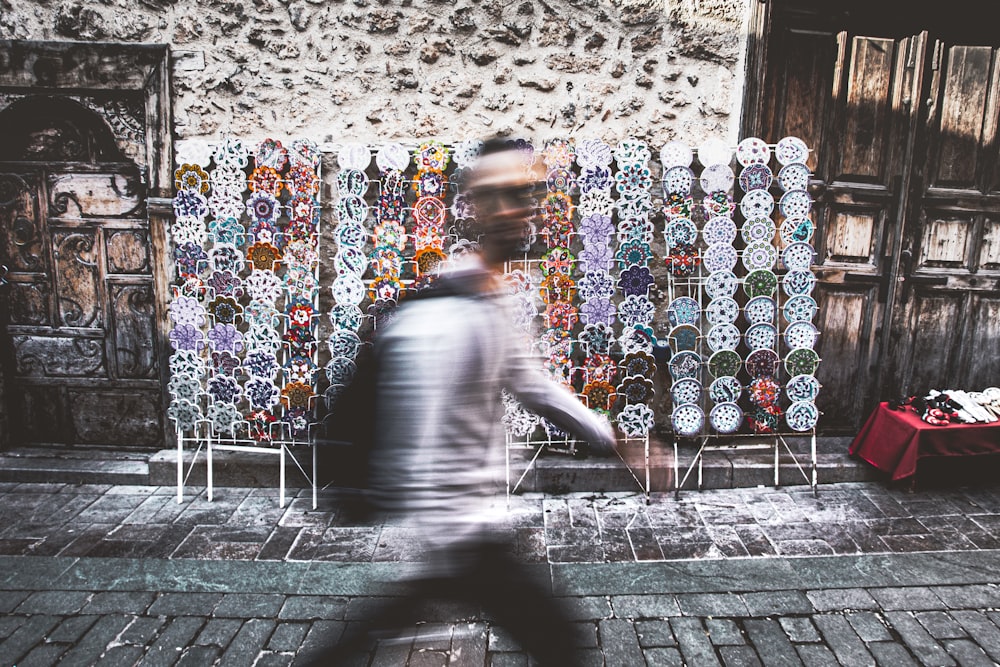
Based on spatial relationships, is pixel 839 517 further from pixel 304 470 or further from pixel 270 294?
pixel 270 294

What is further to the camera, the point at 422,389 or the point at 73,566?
the point at 73,566

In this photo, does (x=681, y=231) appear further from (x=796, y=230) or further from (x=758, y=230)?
(x=796, y=230)

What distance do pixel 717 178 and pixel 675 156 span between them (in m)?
0.29

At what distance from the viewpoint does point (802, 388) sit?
3.77 meters

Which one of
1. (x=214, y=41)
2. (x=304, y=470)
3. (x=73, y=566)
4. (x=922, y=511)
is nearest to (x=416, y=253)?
(x=304, y=470)

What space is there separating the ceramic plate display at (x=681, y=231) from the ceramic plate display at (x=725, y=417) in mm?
1025

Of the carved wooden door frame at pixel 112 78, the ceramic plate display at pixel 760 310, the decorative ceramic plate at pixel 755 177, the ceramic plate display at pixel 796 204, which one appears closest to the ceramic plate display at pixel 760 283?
the ceramic plate display at pixel 760 310

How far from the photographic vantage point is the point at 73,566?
10.5 ft

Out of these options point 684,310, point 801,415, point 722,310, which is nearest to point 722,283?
point 722,310

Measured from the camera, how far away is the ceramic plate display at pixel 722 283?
3.68 metres

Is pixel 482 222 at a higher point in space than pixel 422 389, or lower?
higher

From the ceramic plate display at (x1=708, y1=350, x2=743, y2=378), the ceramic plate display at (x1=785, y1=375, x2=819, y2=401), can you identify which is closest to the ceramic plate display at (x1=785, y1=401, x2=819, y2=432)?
the ceramic plate display at (x1=785, y1=375, x2=819, y2=401)

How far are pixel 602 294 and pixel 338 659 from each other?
2452mm

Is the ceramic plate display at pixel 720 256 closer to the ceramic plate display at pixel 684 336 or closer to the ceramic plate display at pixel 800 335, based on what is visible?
the ceramic plate display at pixel 684 336
